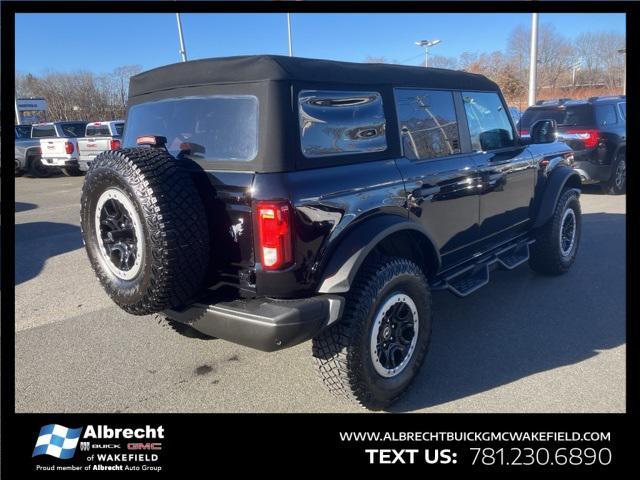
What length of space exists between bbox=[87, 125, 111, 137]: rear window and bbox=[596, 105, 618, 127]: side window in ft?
42.6

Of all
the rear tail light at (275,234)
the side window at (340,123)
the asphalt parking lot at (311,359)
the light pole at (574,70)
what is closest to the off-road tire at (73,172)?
the asphalt parking lot at (311,359)

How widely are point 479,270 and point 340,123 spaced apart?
1.94 meters

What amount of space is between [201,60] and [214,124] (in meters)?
0.43

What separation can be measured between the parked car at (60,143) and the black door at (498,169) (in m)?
13.8

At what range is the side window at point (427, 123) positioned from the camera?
334 centimetres

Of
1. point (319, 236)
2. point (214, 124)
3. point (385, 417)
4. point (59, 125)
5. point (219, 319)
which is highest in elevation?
point (59, 125)

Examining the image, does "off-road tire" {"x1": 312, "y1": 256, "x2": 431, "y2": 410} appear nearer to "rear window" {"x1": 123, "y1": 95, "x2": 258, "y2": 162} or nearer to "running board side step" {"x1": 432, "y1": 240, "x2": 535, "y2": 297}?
"running board side step" {"x1": 432, "y1": 240, "x2": 535, "y2": 297}

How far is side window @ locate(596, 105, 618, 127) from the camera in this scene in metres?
8.70

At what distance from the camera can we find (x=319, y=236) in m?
2.64

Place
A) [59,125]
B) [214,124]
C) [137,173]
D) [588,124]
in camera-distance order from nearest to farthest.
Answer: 1. [137,173]
2. [214,124]
3. [588,124]
4. [59,125]

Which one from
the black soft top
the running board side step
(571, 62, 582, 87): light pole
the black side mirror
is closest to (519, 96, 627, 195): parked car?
the black side mirror

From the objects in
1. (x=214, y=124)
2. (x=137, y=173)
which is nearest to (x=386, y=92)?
(x=214, y=124)

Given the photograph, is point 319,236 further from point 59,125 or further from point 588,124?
point 59,125

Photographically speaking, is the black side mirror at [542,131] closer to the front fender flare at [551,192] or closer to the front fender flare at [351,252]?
the front fender flare at [551,192]
